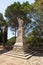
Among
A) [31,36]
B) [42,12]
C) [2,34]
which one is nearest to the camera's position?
[42,12]

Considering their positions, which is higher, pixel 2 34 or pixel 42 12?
pixel 42 12

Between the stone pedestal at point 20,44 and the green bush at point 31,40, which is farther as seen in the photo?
the green bush at point 31,40

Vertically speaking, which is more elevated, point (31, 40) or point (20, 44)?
point (31, 40)

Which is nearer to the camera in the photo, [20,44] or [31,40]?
[20,44]

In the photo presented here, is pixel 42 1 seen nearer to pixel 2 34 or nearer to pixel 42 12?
pixel 42 12

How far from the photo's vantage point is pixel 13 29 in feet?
97.8

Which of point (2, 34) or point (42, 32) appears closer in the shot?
point (42, 32)

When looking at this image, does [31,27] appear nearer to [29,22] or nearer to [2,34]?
[29,22]

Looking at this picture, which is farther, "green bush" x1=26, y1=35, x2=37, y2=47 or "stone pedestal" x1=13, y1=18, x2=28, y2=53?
"green bush" x1=26, y1=35, x2=37, y2=47

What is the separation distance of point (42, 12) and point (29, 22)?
8480mm

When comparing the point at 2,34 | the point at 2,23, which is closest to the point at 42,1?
the point at 2,23

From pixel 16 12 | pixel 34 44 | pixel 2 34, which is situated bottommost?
pixel 34 44

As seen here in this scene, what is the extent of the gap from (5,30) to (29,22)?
782 centimetres

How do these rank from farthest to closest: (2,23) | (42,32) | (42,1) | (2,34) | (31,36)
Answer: (2,34)
(2,23)
(31,36)
(42,32)
(42,1)
